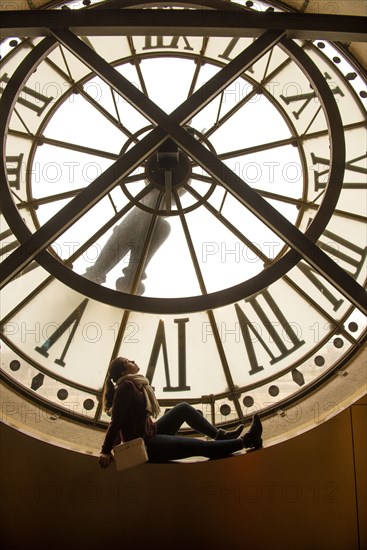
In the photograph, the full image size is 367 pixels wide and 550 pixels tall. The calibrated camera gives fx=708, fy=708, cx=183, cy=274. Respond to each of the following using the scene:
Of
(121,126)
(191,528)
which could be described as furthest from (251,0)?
(191,528)

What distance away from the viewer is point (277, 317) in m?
6.23

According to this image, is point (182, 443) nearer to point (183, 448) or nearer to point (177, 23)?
point (183, 448)

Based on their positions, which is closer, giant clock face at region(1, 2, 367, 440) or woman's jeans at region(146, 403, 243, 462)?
woman's jeans at region(146, 403, 243, 462)

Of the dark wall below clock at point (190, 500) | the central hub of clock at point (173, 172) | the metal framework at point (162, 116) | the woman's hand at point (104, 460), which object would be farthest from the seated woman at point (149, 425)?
the central hub of clock at point (173, 172)

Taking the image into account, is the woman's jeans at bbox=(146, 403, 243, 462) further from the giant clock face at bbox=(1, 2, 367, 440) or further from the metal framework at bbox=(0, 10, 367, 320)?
the metal framework at bbox=(0, 10, 367, 320)

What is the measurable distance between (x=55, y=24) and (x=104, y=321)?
2.72 m

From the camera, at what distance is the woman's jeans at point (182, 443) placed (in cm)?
467

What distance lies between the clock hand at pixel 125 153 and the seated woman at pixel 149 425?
1072 mm

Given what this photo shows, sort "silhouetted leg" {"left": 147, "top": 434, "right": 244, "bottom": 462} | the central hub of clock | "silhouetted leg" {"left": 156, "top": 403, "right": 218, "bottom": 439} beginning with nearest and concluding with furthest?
"silhouetted leg" {"left": 147, "top": 434, "right": 244, "bottom": 462} < "silhouetted leg" {"left": 156, "top": 403, "right": 218, "bottom": 439} < the central hub of clock

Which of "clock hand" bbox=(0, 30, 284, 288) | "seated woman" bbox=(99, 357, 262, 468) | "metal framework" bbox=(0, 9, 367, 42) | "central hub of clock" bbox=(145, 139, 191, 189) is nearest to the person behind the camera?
"clock hand" bbox=(0, 30, 284, 288)

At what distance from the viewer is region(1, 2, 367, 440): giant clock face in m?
5.95

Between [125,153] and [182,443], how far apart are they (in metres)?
1.96

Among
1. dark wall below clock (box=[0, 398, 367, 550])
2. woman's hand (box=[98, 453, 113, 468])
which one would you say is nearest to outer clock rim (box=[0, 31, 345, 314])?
woman's hand (box=[98, 453, 113, 468])

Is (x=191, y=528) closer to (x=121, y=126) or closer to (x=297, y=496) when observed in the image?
(x=297, y=496)
